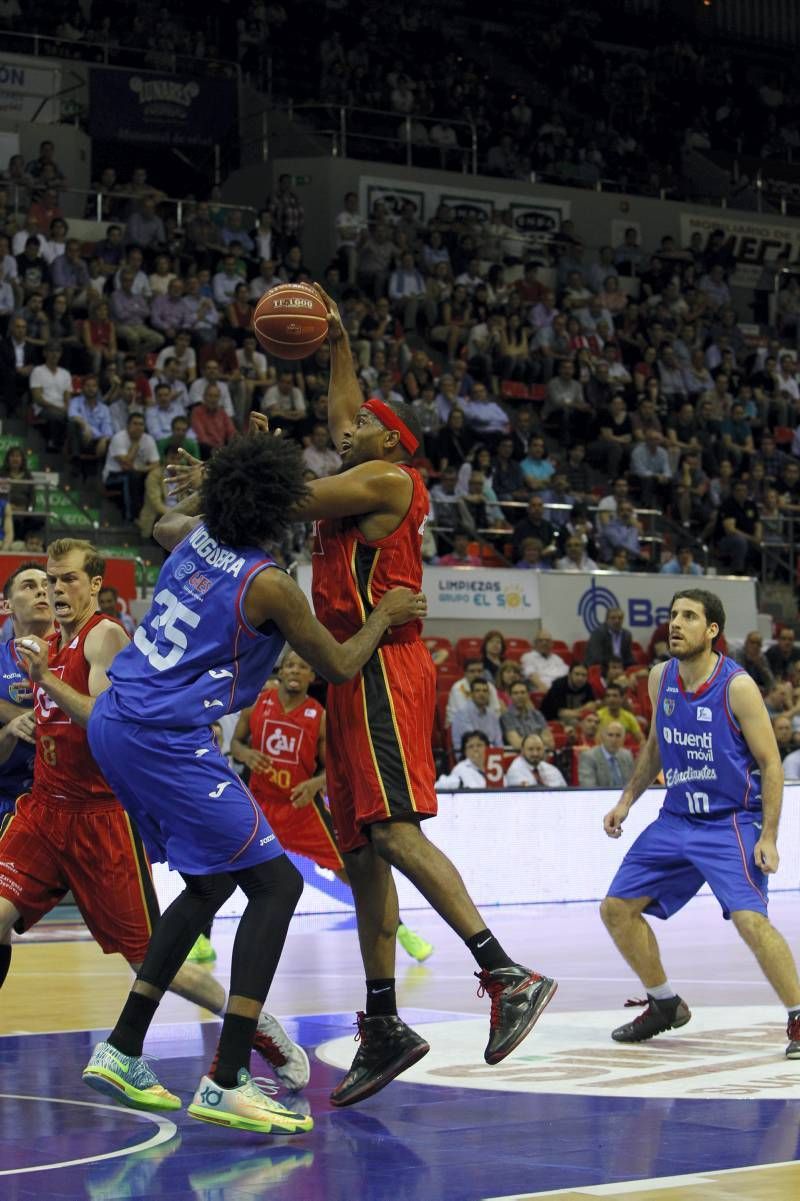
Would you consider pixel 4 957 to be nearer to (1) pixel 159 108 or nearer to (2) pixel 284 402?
(2) pixel 284 402

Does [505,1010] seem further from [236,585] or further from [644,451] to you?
[644,451]

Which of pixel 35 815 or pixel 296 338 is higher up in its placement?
pixel 296 338

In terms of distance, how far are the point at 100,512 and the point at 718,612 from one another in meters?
9.99

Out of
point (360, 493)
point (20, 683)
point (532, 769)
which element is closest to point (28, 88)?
point (532, 769)

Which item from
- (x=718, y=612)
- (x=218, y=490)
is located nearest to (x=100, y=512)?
(x=718, y=612)

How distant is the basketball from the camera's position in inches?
248

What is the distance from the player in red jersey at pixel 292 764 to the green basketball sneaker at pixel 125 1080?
17.5 feet

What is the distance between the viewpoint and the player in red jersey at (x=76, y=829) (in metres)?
6.21

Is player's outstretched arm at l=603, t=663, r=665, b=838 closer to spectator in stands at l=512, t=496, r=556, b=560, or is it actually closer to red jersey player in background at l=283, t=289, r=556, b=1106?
red jersey player in background at l=283, t=289, r=556, b=1106

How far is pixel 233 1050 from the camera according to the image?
205 inches

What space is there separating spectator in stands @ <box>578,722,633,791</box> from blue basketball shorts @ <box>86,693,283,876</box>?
940cm

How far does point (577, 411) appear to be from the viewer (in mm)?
21547

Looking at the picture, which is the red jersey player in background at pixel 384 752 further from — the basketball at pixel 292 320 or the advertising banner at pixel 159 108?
the advertising banner at pixel 159 108

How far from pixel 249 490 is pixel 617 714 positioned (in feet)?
35.1
